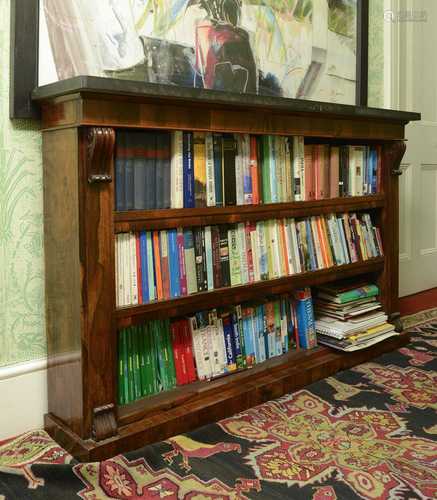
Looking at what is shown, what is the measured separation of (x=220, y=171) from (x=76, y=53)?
21.3 inches

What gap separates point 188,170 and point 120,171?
0.23 meters

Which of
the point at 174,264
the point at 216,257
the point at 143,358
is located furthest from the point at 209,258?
the point at 143,358

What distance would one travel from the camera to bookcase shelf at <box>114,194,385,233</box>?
5.17ft

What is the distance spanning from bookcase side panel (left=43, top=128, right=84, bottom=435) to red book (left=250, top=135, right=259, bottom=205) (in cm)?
64

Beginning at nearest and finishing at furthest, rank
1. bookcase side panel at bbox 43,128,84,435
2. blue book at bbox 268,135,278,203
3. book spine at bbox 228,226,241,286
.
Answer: bookcase side panel at bbox 43,128,84,435 → book spine at bbox 228,226,241,286 → blue book at bbox 268,135,278,203

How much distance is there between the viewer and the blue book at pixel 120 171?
1.57m

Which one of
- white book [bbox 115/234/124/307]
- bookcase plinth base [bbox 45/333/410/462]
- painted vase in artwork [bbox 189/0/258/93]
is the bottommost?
bookcase plinth base [bbox 45/333/410/462]

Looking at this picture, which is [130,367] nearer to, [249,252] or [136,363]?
[136,363]

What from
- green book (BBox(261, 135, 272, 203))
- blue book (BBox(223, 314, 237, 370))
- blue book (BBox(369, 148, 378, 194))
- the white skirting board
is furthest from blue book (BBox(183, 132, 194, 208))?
blue book (BBox(369, 148, 378, 194))

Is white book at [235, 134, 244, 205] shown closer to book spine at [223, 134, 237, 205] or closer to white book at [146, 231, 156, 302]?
book spine at [223, 134, 237, 205]

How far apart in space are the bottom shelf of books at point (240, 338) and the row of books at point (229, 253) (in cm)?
13

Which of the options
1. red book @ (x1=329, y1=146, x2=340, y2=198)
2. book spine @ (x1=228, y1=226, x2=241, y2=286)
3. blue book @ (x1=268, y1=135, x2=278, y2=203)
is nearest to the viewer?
book spine @ (x1=228, y1=226, x2=241, y2=286)

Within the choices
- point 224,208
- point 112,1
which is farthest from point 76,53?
point 224,208

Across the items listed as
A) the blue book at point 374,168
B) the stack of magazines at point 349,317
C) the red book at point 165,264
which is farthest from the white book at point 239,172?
the blue book at point 374,168
